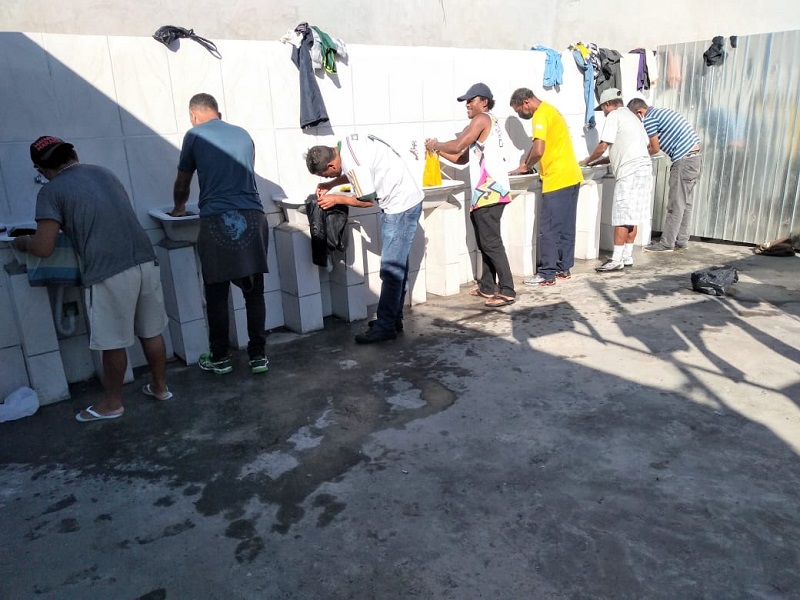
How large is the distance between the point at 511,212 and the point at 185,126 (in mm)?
3476

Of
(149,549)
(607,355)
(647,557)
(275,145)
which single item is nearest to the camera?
(647,557)

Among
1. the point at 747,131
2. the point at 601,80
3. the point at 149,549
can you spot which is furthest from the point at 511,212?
the point at 149,549

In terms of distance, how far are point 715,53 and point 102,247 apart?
726cm

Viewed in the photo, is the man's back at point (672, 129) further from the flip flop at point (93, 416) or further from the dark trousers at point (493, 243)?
the flip flop at point (93, 416)

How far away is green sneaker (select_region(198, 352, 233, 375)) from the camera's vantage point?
4363mm

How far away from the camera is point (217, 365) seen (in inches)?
172

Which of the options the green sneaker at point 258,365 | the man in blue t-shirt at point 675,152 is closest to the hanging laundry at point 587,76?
the man in blue t-shirt at point 675,152

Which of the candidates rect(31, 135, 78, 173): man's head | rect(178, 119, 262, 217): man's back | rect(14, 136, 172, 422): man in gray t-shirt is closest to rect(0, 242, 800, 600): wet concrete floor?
rect(14, 136, 172, 422): man in gray t-shirt

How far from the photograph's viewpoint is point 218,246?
400 centimetres

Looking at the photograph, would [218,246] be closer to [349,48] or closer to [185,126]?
[185,126]

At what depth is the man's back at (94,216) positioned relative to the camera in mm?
3324

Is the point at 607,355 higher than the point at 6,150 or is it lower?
lower

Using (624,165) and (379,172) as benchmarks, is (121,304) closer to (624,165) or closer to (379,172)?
(379,172)

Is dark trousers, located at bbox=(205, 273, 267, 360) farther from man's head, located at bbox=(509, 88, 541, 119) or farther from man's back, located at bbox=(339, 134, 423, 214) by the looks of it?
man's head, located at bbox=(509, 88, 541, 119)
